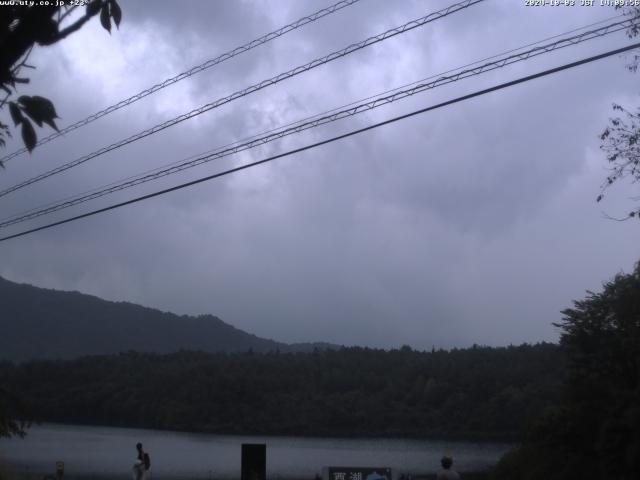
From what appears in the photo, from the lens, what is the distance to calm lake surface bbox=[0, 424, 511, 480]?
117ft

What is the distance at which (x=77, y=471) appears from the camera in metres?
36.4

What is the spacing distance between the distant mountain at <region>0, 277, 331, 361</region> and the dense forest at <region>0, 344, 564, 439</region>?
38.2m

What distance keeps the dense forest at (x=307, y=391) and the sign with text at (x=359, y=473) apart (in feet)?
92.3

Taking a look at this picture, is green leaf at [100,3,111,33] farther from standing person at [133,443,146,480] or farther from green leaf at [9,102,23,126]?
standing person at [133,443,146,480]

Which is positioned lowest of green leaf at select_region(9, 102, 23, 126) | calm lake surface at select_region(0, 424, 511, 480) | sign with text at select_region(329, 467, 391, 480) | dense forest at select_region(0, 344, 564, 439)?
sign with text at select_region(329, 467, 391, 480)

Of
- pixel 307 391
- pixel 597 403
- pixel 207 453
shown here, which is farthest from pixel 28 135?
pixel 307 391

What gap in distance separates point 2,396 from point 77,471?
28.3m

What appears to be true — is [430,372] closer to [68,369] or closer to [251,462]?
[68,369]

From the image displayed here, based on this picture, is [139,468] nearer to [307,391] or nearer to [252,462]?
[252,462]

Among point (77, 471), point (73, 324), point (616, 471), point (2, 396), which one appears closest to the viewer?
point (2, 396)

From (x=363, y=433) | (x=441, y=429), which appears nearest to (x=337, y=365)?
(x=363, y=433)

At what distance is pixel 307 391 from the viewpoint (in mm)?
61000

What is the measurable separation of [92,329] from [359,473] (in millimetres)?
128069

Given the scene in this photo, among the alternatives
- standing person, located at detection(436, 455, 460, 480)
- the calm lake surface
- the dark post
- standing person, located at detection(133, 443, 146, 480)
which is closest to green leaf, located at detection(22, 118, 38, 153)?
standing person, located at detection(436, 455, 460, 480)
